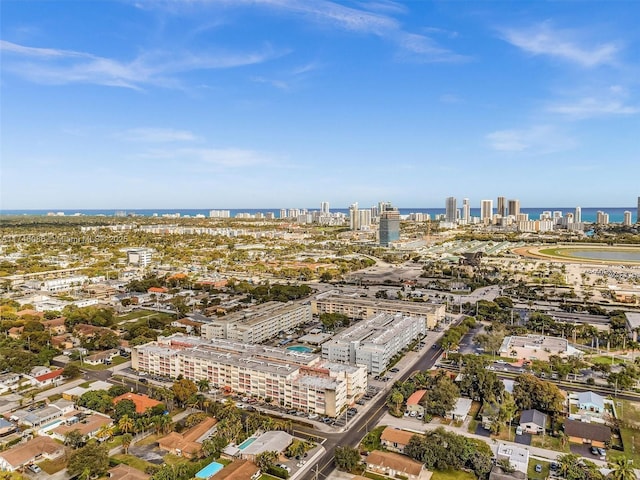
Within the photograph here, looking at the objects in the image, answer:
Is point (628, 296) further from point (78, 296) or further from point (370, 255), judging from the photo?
point (78, 296)

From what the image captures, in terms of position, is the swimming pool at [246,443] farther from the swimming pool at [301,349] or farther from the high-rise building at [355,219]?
the high-rise building at [355,219]

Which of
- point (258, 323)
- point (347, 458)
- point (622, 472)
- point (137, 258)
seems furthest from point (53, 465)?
point (137, 258)

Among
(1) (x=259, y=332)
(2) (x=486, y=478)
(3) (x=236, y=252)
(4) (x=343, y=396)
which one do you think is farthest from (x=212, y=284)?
(2) (x=486, y=478)

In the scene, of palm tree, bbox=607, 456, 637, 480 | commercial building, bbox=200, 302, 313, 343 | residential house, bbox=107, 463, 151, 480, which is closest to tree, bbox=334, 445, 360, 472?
residential house, bbox=107, 463, 151, 480

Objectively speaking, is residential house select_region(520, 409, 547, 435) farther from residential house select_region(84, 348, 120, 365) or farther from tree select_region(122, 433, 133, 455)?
residential house select_region(84, 348, 120, 365)

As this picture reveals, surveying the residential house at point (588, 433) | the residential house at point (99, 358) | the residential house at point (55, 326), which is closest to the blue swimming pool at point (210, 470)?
the residential house at point (588, 433)

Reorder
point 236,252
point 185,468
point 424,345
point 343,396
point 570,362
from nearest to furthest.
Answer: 1. point 185,468
2. point 343,396
3. point 570,362
4. point 424,345
5. point 236,252
